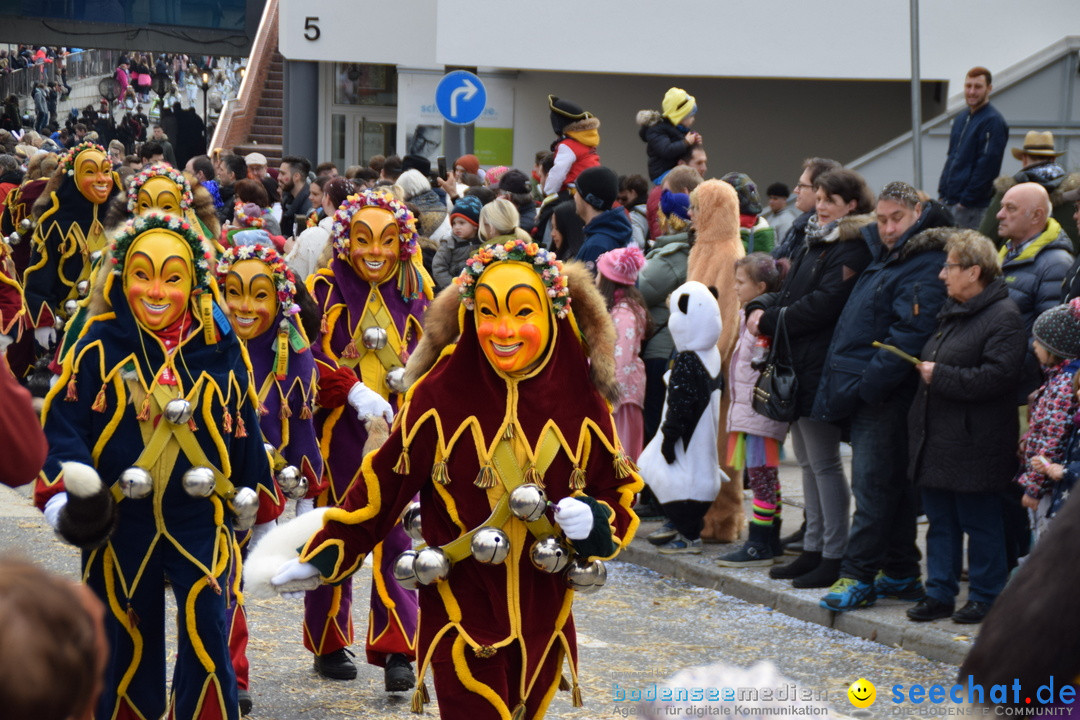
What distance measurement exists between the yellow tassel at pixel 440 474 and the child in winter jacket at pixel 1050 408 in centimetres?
302

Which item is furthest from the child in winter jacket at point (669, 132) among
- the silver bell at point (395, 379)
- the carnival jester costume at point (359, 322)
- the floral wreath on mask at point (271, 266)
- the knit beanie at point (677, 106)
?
the floral wreath on mask at point (271, 266)

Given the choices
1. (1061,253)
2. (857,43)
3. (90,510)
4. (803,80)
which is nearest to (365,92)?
(803,80)

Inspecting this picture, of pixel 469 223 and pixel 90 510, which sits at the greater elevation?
pixel 469 223

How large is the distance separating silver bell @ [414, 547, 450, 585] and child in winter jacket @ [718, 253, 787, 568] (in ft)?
13.1

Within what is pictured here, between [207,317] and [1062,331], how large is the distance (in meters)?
3.68

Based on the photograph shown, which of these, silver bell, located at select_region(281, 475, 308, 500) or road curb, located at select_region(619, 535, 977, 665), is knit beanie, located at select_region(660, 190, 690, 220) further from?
silver bell, located at select_region(281, 475, 308, 500)

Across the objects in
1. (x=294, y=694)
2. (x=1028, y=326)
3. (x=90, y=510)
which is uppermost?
(x=1028, y=326)

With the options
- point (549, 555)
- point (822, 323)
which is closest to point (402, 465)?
point (549, 555)

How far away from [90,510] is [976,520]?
13.7 ft

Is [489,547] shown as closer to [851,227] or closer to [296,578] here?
[296,578]

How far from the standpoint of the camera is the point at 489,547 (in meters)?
4.34

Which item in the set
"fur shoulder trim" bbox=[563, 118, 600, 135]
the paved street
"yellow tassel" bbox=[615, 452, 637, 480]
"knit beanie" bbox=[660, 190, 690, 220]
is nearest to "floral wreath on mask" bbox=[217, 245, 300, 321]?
the paved street

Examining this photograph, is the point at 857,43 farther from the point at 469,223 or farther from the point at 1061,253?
the point at 1061,253

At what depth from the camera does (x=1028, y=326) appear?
736 centimetres
